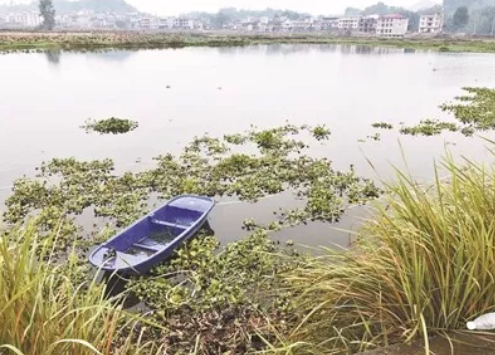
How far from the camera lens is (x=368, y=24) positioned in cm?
12875

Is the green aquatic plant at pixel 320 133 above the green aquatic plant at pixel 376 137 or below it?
above

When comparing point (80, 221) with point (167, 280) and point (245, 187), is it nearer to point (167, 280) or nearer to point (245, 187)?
point (167, 280)

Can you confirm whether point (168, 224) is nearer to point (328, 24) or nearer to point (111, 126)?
point (111, 126)

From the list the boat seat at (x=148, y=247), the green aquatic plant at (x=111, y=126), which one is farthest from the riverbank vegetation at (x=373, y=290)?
the green aquatic plant at (x=111, y=126)

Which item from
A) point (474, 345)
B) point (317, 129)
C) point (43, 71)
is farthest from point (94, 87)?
point (474, 345)

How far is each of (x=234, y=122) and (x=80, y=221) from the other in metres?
9.46

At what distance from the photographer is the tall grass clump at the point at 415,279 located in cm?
252

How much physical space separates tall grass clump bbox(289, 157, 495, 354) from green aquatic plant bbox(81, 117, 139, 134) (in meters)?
12.5

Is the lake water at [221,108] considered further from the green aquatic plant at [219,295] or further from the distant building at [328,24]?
the distant building at [328,24]

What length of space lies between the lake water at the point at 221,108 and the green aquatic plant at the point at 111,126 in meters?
0.39

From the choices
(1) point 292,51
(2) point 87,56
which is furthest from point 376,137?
(1) point 292,51

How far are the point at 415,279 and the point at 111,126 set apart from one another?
44.1 feet

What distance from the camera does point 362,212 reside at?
26.7 ft

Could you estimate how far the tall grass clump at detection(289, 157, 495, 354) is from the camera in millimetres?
2523
